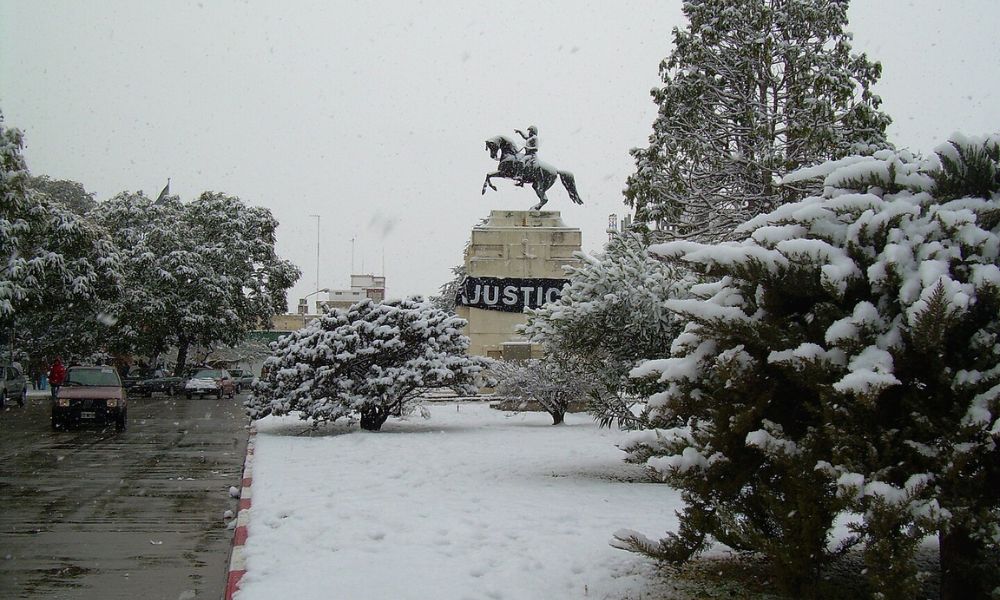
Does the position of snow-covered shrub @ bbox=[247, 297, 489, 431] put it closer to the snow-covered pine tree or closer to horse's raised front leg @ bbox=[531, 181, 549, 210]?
the snow-covered pine tree

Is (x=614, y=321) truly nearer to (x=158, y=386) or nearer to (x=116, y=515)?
(x=116, y=515)

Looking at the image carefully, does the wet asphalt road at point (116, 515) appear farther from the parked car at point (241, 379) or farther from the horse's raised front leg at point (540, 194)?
the parked car at point (241, 379)

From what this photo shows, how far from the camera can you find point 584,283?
1066 centimetres

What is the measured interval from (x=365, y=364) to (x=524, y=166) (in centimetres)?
1571

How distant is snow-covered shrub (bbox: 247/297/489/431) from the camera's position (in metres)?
17.1

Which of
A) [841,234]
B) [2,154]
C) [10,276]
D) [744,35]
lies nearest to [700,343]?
[841,234]

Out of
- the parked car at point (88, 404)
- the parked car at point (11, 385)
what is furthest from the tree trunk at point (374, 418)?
the parked car at point (11, 385)

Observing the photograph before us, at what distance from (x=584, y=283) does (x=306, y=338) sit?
8.60 m

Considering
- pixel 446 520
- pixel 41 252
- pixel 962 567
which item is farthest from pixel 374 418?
pixel 41 252

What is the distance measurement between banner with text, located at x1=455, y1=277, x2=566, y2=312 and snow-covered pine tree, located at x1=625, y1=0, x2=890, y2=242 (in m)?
13.9

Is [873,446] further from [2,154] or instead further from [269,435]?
[2,154]

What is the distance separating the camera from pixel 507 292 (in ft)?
101

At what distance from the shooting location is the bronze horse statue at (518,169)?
31.8 metres

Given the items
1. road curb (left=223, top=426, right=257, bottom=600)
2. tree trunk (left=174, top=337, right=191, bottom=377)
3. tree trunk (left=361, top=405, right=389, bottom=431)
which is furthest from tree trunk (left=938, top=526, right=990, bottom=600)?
tree trunk (left=174, top=337, right=191, bottom=377)
